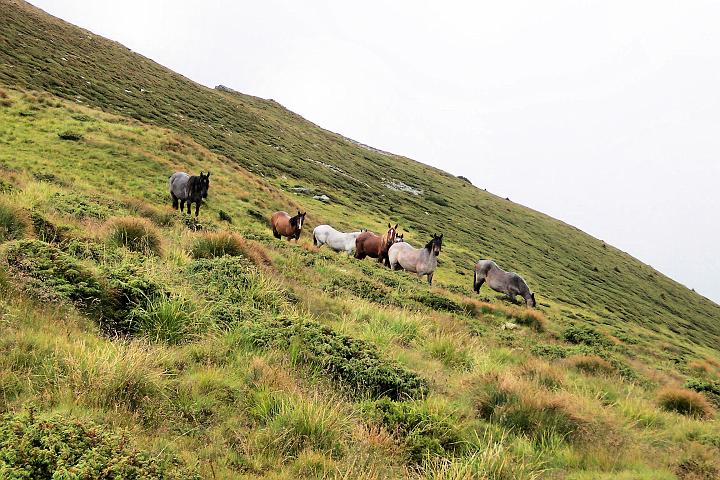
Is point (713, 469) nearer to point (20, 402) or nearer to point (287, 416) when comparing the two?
point (287, 416)

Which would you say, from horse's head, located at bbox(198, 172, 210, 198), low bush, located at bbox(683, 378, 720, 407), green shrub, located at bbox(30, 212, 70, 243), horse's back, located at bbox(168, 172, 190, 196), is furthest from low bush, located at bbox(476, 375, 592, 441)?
horse's back, located at bbox(168, 172, 190, 196)

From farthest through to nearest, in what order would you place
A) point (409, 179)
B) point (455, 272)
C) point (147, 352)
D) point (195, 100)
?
1. point (409, 179)
2. point (195, 100)
3. point (455, 272)
4. point (147, 352)

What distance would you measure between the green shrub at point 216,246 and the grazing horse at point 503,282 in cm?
1799

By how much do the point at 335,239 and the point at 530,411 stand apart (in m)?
19.6

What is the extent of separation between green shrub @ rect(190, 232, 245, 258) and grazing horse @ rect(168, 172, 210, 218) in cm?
1068

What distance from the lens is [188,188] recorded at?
68.8 ft

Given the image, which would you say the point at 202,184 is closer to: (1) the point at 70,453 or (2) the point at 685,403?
(1) the point at 70,453

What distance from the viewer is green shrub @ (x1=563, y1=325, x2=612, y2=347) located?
579 inches

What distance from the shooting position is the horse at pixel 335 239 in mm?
24770

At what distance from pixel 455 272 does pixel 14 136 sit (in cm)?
2938

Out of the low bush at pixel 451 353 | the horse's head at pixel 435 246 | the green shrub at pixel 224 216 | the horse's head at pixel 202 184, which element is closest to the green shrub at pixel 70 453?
the low bush at pixel 451 353

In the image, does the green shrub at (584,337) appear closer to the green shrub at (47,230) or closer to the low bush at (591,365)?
the low bush at (591,365)

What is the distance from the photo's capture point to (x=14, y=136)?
74.5 ft

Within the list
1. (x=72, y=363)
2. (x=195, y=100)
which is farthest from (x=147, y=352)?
(x=195, y=100)
